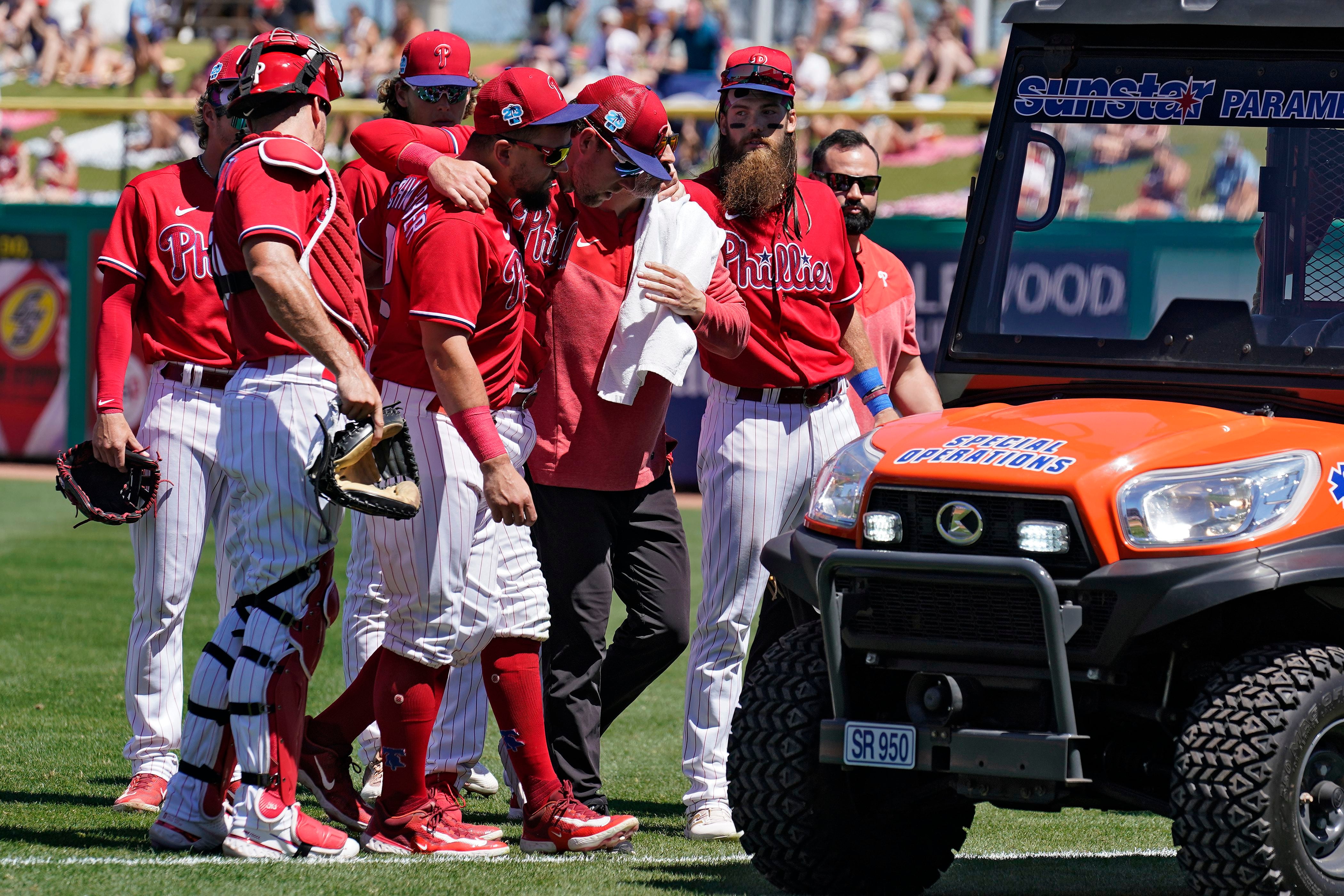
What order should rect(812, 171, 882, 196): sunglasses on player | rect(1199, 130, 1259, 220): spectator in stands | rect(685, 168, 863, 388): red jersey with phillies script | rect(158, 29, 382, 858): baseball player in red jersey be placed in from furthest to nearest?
rect(812, 171, 882, 196): sunglasses on player < rect(685, 168, 863, 388): red jersey with phillies script < rect(1199, 130, 1259, 220): spectator in stands < rect(158, 29, 382, 858): baseball player in red jersey

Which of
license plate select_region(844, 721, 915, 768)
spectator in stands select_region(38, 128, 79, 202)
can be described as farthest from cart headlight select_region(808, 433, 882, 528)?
spectator in stands select_region(38, 128, 79, 202)

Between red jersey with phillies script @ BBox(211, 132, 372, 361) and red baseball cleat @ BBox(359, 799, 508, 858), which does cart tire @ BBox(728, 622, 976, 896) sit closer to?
red baseball cleat @ BBox(359, 799, 508, 858)

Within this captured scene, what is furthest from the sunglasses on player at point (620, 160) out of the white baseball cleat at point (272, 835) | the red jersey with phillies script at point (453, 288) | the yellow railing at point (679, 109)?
the yellow railing at point (679, 109)

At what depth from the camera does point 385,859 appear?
15.7ft

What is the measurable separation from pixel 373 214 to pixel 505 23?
82.8 ft

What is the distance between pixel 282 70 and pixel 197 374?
126cm

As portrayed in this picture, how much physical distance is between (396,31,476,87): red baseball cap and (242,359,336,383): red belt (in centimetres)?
141

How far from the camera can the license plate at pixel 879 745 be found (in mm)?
4098

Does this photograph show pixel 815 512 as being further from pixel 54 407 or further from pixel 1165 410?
pixel 54 407

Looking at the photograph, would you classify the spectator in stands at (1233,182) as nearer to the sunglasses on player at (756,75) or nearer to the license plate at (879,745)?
the sunglasses on player at (756,75)

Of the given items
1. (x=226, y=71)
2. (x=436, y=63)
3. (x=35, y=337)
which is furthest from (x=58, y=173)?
(x=226, y=71)

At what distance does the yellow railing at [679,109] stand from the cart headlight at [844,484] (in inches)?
489

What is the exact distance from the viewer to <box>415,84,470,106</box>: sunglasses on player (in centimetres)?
588

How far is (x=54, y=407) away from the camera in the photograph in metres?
17.2
